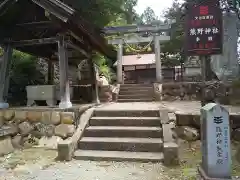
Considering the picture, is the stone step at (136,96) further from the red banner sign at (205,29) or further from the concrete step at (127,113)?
the red banner sign at (205,29)

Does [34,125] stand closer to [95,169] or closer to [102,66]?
[95,169]

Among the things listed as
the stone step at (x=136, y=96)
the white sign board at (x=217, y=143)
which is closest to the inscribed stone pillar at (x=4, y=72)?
the white sign board at (x=217, y=143)

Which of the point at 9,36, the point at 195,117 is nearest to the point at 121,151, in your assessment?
the point at 195,117

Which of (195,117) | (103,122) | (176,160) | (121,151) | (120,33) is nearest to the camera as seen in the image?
(176,160)

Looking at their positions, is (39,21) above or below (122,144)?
above

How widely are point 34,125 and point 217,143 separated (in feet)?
16.4

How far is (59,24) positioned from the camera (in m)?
6.77

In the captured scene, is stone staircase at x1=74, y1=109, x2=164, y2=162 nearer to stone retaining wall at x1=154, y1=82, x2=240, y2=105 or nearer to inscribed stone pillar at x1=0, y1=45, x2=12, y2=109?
inscribed stone pillar at x1=0, y1=45, x2=12, y2=109

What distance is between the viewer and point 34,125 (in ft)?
22.5

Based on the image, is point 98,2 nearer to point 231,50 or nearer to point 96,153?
point 231,50

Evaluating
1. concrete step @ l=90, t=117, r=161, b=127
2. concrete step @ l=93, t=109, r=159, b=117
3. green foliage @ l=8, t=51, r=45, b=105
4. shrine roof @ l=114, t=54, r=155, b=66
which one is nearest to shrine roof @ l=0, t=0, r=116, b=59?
green foliage @ l=8, t=51, r=45, b=105

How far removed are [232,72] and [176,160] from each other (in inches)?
307

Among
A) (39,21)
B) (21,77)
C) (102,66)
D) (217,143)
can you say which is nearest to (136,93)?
(102,66)

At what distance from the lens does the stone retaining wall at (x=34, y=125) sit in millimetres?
6473
